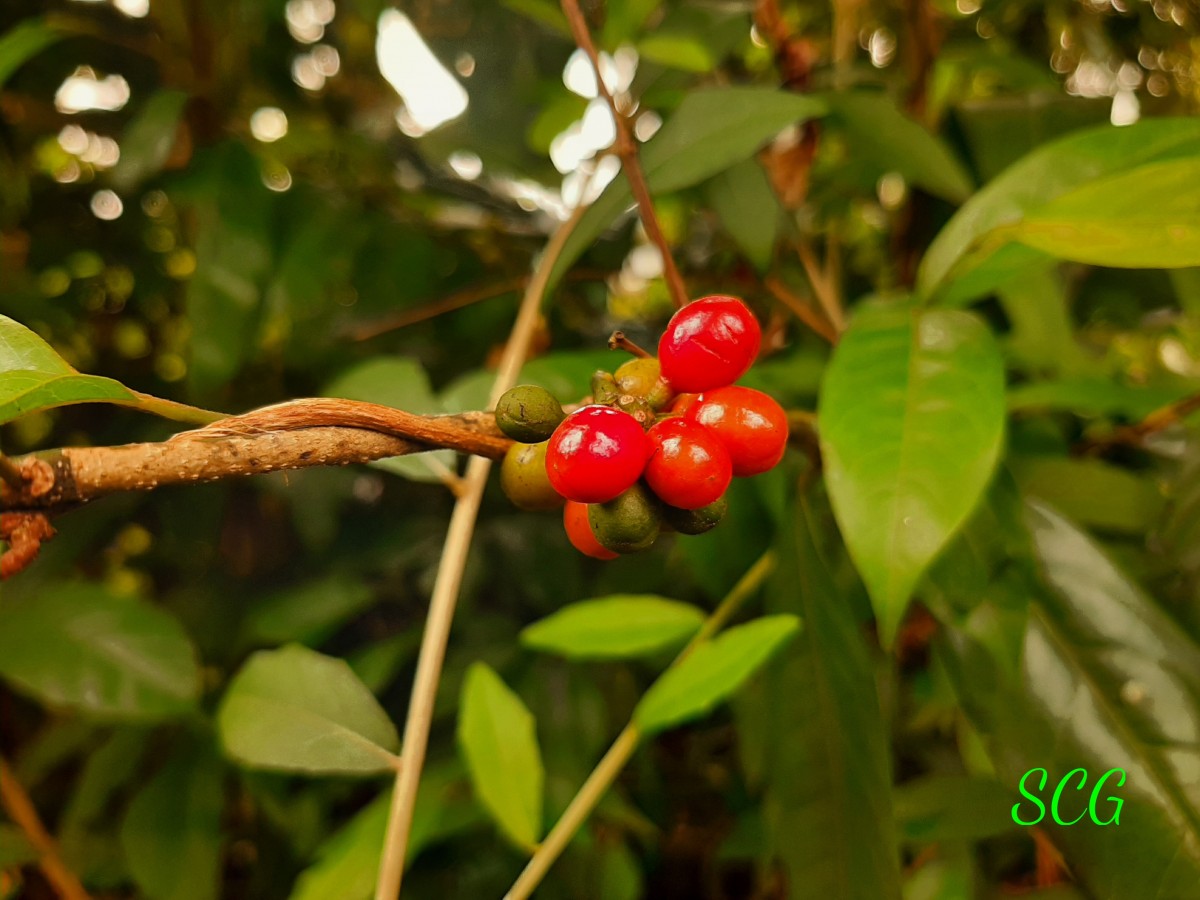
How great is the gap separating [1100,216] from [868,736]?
0.33 meters

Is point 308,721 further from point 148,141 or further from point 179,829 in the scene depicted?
point 148,141

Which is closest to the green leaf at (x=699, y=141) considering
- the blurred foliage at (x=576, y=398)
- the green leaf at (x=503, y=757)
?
the blurred foliage at (x=576, y=398)

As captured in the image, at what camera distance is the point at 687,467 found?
292mm

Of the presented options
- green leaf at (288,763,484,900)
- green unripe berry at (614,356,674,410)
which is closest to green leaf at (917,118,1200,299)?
green unripe berry at (614,356,674,410)

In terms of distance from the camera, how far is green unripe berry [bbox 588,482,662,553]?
1.00ft

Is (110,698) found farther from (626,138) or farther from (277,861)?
(626,138)

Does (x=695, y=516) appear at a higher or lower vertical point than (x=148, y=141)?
lower

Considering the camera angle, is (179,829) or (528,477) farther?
(179,829)

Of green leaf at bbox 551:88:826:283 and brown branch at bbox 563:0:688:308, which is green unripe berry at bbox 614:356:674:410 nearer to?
brown branch at bbox 563:0:688:308

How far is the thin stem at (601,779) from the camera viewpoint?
49 centimetres

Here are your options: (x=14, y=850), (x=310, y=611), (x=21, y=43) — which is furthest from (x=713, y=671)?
(x=21, y=43)

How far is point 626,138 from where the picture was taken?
0.47 m

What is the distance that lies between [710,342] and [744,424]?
4 centimetres

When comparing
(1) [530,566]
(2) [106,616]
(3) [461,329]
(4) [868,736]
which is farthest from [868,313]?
(2) [106,616]
